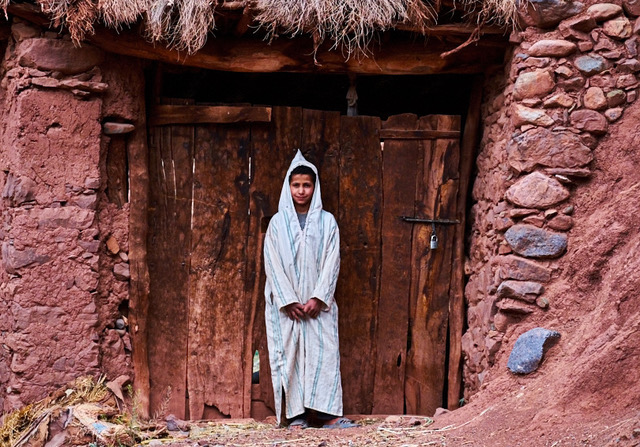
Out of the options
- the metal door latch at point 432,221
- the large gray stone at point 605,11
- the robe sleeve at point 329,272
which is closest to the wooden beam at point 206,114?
the robe sleeve at point 329,272

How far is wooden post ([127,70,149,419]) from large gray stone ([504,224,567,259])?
2256 millimetres

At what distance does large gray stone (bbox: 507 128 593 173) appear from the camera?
5180mm

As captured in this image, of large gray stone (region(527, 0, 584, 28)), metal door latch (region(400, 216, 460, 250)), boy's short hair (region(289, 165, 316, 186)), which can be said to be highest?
large gray stone (region(527, 0, 584, 28))

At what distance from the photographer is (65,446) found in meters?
4.86

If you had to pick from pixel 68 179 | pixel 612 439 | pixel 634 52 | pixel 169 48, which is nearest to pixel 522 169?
pixel 634 52

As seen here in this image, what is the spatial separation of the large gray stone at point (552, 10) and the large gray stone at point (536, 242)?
1167mm

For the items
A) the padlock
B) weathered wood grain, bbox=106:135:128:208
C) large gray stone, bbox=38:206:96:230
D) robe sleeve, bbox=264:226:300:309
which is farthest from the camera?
the padlock

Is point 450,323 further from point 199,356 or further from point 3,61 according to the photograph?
point 3,61

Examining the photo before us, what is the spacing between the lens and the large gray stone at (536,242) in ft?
17.0

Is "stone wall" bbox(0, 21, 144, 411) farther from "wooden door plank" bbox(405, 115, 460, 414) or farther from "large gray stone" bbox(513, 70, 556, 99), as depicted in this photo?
"large gray stone" bbox(513, 70, 556, 99)

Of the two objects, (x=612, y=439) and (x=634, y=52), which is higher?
(x=634, y=52)

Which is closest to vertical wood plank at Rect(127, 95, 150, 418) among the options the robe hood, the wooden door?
the wooden door

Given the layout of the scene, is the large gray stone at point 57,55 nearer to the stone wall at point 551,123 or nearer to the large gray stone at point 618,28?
the stone wall at point 551,123

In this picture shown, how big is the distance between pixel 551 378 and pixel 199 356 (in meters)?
2.30
